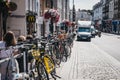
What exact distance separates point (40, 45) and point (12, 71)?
3.15 meters

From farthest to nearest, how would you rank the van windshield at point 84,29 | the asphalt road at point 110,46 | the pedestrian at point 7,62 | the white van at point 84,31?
1. the van windshield at point 84,29
2. the white van at point 84,31
3. the asphalt road at point 110,46
4. the pedestrian at point 7,62

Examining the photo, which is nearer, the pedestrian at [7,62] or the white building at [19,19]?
the pedestrian at [7,62]

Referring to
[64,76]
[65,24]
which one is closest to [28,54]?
[64,76]

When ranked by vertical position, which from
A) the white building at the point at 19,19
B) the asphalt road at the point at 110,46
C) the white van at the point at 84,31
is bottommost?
the asphalt road at the point at 110,46

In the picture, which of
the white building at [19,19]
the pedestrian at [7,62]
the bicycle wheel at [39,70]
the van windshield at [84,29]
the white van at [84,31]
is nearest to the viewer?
the pedestrian at [7,62]

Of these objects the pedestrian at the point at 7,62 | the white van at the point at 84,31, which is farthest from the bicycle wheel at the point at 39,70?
the white van at the point at 84,31

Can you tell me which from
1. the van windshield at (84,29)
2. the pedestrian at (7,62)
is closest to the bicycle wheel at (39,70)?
the pedestrian at (7,62)

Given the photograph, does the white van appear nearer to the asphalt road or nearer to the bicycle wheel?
the asphalt road

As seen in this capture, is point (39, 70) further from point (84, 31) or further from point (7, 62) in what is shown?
point (84, 31)

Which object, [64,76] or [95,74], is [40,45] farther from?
[95,74]

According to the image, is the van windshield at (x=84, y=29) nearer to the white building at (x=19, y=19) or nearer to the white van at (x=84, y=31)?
the white van at (x=84, y=31)

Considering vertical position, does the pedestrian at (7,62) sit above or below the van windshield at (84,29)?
above

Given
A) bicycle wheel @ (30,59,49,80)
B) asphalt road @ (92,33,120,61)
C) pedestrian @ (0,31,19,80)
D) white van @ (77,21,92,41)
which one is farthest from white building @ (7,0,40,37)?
pedestrian @ (0,31,19,80)

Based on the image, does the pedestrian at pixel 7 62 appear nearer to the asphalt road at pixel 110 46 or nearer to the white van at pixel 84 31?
the asphalt road at pixel 110 46
